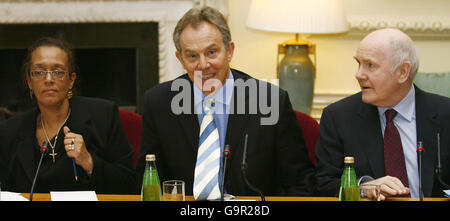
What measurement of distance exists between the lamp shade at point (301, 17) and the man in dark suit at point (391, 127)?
38.0 inches

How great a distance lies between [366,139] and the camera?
2.42 metres

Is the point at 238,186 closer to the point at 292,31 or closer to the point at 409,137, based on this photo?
the point at 409,137

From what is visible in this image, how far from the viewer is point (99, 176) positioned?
2.47 metres

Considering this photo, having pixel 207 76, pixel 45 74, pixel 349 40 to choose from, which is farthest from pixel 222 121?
pixel 349 40

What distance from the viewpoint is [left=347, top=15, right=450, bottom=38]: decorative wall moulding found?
3.72m

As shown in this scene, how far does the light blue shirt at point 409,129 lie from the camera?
2344mm

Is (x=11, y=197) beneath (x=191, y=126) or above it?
beneath

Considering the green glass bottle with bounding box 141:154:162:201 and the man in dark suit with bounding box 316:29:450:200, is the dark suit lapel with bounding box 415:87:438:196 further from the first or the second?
the green glass bottle with bounding box 141:154:162:201

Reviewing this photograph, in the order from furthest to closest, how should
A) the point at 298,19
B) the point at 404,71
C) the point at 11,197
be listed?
1. the point at 298,19
2. the point at 404,71
3. the point at 11,197

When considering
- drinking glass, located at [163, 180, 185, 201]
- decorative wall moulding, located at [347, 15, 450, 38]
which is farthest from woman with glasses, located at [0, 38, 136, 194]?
decorative wall moulding, located at [347, 15, 450, 38]

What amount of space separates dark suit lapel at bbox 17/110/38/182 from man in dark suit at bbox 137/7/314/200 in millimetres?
468

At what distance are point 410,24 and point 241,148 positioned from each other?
5.98 ft

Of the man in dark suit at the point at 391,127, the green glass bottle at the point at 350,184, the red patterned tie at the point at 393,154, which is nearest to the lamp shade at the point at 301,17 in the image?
the man in dark suit at the point at 391,127

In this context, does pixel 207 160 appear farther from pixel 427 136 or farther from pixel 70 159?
pixel 427 136
